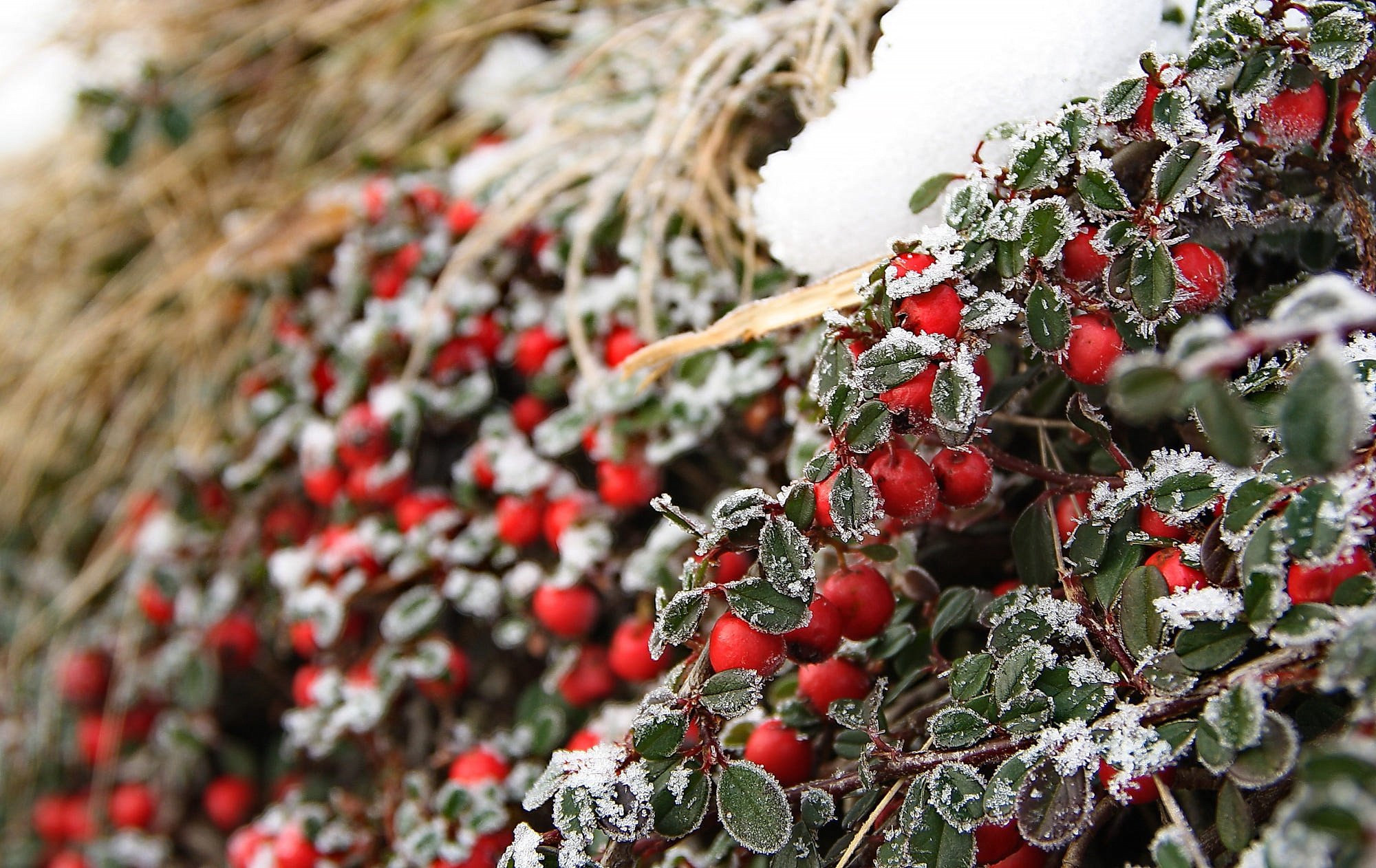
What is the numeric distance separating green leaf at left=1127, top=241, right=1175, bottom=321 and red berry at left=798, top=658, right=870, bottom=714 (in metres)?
0.33

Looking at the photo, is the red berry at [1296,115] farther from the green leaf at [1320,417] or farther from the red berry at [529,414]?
the red berry at [529,414]

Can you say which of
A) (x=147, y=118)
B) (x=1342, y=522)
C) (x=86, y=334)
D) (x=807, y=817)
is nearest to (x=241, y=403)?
(x=86, y=334)

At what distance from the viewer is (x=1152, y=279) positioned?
0.61 m

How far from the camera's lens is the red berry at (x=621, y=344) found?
1056mm

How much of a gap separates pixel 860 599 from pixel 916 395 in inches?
6.6

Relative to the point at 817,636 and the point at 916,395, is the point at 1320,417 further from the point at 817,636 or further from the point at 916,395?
the point at 817,636

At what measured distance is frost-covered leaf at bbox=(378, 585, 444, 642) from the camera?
108 centimetres

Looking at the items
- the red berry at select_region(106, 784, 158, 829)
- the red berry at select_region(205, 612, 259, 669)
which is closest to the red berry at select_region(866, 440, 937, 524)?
the red berry at select_region(205, 612, 259, 669)

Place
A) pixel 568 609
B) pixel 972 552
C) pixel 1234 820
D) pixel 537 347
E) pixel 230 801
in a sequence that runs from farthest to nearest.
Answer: pixel 230 801, pixel 537 347, pixel 568 609, pixel 972 552, pixel 1234 820

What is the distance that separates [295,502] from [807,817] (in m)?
0.97

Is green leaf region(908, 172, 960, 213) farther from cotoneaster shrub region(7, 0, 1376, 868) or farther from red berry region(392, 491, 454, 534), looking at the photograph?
red berry region(392, 491, 454, 534)

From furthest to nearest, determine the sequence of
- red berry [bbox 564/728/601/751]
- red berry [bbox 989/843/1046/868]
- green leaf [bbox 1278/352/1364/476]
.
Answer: red berry [bbox 564/728/601/751]
red berry [bbox 989/843/1046/868]
green leaf [bbox 1278/352/1364/476]

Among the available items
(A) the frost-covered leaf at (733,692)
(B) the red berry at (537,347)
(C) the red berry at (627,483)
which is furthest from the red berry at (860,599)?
(B) the red berry at (537,347)

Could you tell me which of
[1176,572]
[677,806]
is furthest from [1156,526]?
[677,806]
